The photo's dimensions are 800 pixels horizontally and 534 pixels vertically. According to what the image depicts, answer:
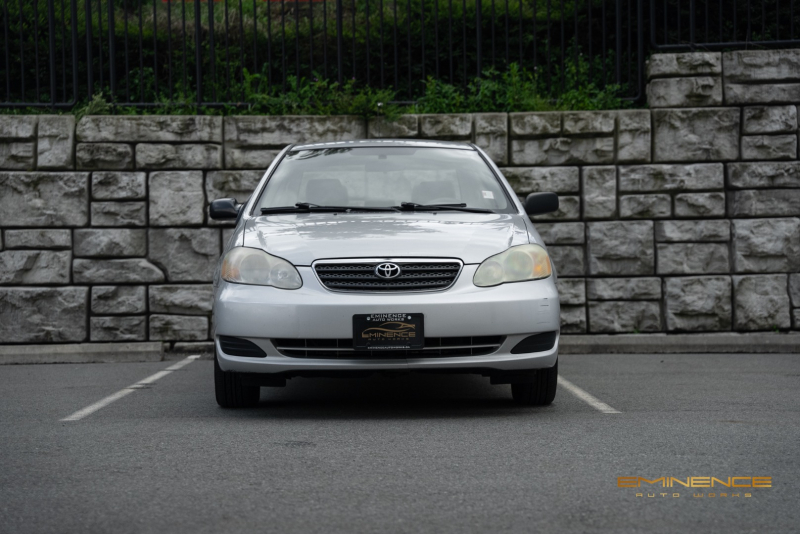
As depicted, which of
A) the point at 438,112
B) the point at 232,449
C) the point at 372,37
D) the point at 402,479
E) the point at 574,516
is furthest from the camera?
the point at 372,37

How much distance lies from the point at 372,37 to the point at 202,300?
3473mm

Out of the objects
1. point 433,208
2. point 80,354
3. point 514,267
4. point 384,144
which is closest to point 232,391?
Result: point 433,208

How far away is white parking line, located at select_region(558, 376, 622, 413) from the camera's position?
6.09 m

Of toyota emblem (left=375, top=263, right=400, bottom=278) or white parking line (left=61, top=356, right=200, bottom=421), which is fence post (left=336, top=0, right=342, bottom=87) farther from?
toyota emblem (left=375, top=263, right=400, bottom=278)

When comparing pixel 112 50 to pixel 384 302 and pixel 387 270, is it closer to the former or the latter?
pixel 387 270

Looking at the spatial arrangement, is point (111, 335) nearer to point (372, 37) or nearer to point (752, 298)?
point (372, 37)

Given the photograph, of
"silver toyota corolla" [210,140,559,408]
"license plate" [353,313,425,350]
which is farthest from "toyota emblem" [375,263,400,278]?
"license plate" [353,313,425,350]

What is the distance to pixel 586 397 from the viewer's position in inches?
261

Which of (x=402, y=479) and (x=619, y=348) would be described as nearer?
(x=402, y=479)

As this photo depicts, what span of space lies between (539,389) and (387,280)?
48.2 inches

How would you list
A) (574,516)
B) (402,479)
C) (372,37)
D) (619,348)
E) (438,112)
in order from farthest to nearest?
(372,37) → (438,112) → (619,348) → (402,479) → (574,516)

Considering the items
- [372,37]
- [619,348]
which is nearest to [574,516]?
[619,348]

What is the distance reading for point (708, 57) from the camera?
33.0 ft

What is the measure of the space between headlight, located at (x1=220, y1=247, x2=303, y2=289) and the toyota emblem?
438 mm
